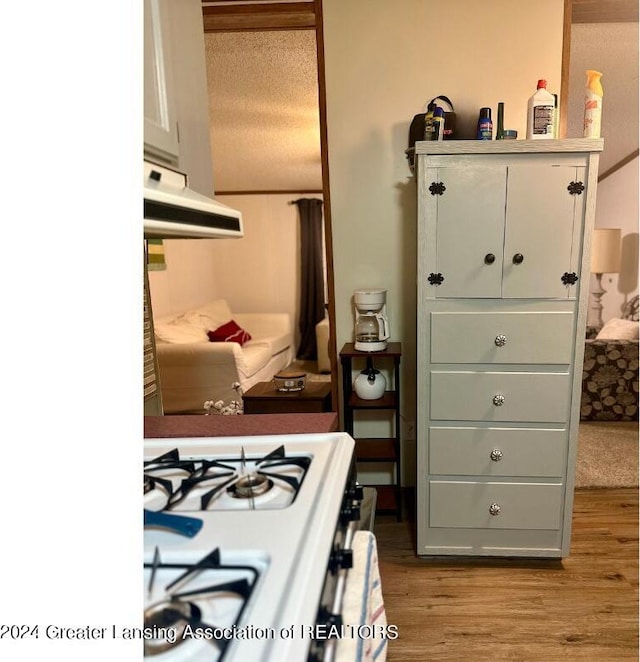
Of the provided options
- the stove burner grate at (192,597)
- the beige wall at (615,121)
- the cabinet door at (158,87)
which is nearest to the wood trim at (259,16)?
the beige wall at (615,121)

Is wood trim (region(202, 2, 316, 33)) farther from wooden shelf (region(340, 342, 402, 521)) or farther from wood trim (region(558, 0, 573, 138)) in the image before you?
wooden shelf (region(340, 342, 402, 521))

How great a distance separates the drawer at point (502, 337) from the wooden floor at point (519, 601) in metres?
0.93

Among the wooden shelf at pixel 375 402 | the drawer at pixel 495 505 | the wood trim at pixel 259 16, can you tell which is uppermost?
the wood trim at pixel 259 16

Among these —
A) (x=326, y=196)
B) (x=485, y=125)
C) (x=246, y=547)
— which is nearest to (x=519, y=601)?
(x=246, y=547)

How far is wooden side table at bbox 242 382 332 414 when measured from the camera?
7.70 ft

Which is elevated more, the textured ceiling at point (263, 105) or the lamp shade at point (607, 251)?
the textured ceiling at point (263, 105)

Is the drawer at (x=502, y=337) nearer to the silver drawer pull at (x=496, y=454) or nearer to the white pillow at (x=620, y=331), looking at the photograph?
the silver drawer pull at (x=496, y=454)

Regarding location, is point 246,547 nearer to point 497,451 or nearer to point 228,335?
point 497,451

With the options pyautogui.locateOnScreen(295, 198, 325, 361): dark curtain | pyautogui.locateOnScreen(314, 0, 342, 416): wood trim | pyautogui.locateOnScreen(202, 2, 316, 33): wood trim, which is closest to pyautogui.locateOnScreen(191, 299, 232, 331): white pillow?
pyautogui.locateOnScreen(295, 198, 325, 361): dark curtain

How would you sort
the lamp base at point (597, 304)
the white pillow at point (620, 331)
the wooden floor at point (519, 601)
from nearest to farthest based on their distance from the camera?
the wooden floor at point (519, 601), the white pillow at point (620, 331), the lamp base at point (597, 304)

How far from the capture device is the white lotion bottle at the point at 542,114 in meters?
1.70
